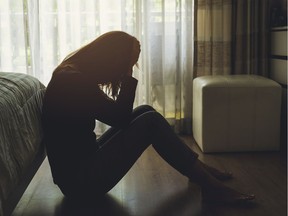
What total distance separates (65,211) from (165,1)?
6.18ft

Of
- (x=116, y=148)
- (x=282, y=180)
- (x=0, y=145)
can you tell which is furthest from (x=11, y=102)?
(x=282, y=180)

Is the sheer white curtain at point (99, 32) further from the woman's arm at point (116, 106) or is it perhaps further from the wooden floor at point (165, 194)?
the woman's arm at point (116, 106)

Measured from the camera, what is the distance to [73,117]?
64.6 inches

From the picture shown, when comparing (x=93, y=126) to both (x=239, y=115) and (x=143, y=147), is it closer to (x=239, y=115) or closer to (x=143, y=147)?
(x=143, y=147)

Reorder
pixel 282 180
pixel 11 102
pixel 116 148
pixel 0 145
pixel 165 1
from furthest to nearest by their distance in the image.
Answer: pixel 165 1 → pixel 282 180 → pixel 116 148 → pixel 11 102 → pixel 0 145

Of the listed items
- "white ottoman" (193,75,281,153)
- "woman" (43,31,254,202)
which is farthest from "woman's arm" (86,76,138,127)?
"white ottoman" (193,75,281,153)

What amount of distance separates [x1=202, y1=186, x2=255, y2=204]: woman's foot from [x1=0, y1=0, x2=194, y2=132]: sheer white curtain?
1468 mm

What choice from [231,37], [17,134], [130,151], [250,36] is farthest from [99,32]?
[17,134]

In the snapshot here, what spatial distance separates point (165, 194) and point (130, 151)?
1.18 ft

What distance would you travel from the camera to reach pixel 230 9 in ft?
9.96

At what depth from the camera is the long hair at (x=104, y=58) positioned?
5.50ft

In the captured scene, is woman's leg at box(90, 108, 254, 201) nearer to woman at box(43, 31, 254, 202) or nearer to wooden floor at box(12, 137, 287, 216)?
woman at box(43, 31, 254, 202)

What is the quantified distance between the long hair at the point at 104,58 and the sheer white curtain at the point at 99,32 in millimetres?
1366

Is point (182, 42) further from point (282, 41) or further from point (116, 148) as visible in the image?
point (116, 148)
